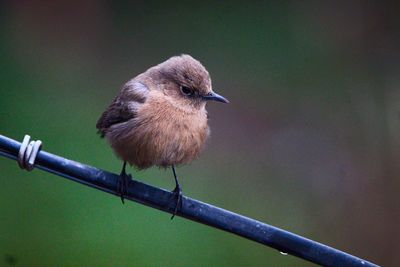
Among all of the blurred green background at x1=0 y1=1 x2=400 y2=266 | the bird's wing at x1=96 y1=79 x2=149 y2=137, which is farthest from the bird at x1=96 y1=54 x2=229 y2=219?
the blurred green background at x1=0 y1=1 x2=400 y2=266

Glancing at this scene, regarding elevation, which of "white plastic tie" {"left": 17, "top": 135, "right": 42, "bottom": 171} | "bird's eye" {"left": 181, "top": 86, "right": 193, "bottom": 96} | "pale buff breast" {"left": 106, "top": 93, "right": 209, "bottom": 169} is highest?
"bird's eye" {"left": 181, "top": 86, "right": 193, "bottom": 96}

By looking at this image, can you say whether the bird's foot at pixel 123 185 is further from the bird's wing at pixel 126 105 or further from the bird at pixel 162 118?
the bird's wing at pixel 126 105

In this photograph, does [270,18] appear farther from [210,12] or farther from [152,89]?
[152,89]

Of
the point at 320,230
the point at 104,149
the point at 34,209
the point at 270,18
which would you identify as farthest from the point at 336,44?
the point at 34,209

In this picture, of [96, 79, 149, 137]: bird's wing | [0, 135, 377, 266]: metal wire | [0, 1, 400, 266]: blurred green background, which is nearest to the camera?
[0, 135, 377, 266]: metal wire

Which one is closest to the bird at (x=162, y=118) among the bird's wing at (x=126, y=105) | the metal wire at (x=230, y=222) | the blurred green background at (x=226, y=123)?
the bird's wing at (x=126, y=105)

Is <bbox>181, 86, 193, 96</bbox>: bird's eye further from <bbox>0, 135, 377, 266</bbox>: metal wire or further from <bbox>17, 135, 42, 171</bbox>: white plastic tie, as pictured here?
<bbox>17, 135, 42, 171</bbox>: white plastic tie

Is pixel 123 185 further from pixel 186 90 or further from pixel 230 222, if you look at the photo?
pixel 186 90

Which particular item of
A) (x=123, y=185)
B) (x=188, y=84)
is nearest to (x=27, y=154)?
(x=123, y=185)
